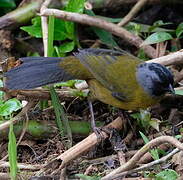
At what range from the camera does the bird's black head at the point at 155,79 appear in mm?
3966

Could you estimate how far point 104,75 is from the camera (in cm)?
432

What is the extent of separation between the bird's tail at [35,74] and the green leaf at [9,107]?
0.11 meters

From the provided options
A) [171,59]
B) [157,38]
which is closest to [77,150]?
[171,59]

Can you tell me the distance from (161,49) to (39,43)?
127 centimetres

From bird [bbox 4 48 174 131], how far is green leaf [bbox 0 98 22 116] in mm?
192

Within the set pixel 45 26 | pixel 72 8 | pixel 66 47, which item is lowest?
pixel 66 47

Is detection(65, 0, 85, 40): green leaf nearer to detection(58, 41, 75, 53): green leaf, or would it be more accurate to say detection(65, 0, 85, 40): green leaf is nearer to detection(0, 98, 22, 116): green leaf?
detection(58, 41, 75, 53): green leaf

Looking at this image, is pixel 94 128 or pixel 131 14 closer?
pixel 94 128

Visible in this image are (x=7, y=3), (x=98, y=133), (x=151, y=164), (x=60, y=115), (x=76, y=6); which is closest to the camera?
(x=151, y=164)

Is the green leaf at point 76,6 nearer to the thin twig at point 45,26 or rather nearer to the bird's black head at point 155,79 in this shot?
the thin twig at point 45,26

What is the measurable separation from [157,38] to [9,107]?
149cm

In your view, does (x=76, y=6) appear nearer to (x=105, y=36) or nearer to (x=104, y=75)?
(x=105, y=36)

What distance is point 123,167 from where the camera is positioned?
3.37 metres

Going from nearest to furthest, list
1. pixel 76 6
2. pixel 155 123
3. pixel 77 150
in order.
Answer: pixel 77 150
pixel 155 123
pixel 76 6
